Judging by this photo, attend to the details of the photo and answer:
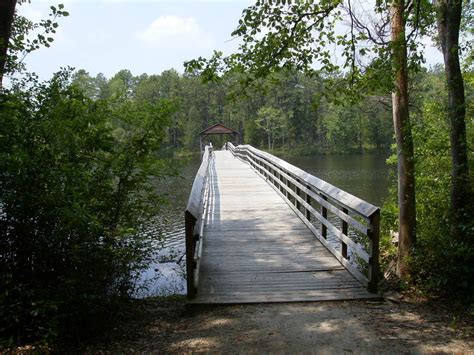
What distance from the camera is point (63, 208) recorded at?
3.67 meters

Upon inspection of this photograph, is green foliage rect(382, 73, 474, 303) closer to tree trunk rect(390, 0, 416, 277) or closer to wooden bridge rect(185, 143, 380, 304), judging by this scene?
tree trunk rect(390, 0, 416, 277)

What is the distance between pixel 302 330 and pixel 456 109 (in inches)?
114

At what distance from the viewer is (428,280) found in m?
4.89

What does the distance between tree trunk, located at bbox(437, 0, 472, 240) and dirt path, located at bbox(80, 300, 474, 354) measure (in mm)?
1165

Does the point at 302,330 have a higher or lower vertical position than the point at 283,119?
lower

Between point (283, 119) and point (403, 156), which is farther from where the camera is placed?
point (283, 119)

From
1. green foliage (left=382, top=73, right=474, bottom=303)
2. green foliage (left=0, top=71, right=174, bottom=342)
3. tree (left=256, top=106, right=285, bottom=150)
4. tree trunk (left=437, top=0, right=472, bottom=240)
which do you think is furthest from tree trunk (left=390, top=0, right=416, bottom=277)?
tree (left=256, top=106, right=285, bottom=150)

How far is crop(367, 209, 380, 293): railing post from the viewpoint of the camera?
448 centimetres

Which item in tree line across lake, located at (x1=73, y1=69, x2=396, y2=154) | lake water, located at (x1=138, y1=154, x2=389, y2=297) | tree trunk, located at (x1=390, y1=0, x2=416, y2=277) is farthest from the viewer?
tree line across lake, located at (x1=73, y1=69, x2=396, y2=154)

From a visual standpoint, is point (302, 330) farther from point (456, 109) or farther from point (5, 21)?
point (5, 21)

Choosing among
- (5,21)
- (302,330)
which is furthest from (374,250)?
(5,21)

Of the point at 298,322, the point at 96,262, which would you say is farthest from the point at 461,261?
the point at 96,262

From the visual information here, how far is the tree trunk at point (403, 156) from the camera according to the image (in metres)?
5.35

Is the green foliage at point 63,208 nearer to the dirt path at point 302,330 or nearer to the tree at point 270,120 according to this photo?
the dirt path at point 302,330
